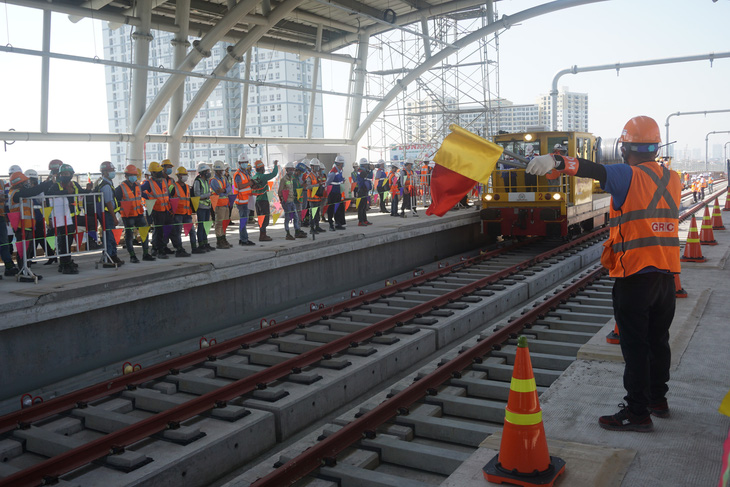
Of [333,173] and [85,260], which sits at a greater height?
[333,173]

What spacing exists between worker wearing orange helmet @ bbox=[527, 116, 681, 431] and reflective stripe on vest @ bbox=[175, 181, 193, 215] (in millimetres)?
9146

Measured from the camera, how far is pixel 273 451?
21.1 ft

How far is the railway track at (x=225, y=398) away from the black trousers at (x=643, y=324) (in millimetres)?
3553

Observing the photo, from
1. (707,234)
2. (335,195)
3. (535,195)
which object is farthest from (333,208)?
(707,234)

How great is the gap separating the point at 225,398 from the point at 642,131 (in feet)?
16.3

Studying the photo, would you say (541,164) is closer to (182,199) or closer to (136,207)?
(136,207)

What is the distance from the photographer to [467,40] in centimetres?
2805

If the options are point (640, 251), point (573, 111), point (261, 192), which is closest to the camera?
point (640, 251)

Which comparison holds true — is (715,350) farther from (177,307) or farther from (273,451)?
(177,307)

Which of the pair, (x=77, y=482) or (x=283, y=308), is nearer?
(x=77, y=482)

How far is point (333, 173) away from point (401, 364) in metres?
8.53

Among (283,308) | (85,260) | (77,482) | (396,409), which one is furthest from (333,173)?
(77,482)

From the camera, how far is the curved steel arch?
22891 millimetres

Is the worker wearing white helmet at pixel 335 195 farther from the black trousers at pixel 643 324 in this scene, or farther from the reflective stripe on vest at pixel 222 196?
the black trousers at pixel 643 324
